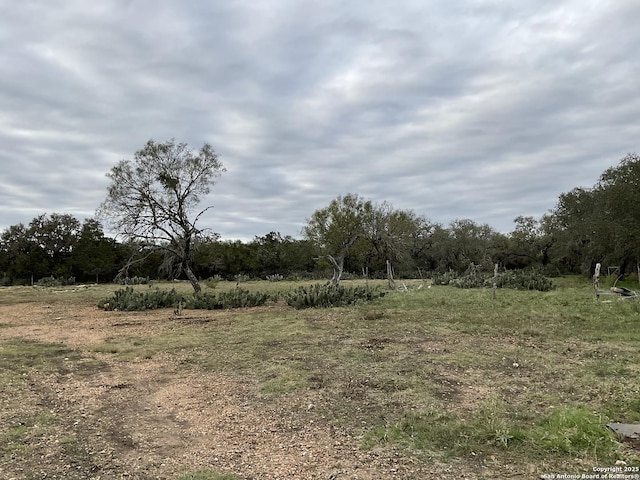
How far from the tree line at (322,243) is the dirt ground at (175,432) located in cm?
1423

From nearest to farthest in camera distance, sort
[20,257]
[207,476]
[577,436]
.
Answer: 1. [207,476]
2. [577,436]
3. [20,257]

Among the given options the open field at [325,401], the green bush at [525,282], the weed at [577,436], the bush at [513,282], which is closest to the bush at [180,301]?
the open field at [325,401]

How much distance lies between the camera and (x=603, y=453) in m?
3.57

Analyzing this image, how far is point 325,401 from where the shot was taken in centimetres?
519

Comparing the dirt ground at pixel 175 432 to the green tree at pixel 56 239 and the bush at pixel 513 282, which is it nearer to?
the bush at pixel 513 282

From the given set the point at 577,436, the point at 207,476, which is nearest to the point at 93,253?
the point at 207,476

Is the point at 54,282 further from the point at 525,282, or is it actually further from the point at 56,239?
the point at 525,282

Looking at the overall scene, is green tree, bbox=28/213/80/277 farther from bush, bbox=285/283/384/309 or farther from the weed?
the weed

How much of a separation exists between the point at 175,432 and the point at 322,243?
2057cm

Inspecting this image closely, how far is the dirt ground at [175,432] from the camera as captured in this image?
140 inches

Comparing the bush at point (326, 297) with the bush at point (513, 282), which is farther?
the bush at point (513, 282)

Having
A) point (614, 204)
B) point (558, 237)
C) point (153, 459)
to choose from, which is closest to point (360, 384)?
point (153, 459)

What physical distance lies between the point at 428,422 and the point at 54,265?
4013 cm

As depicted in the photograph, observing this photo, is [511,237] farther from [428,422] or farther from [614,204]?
[428,422]
